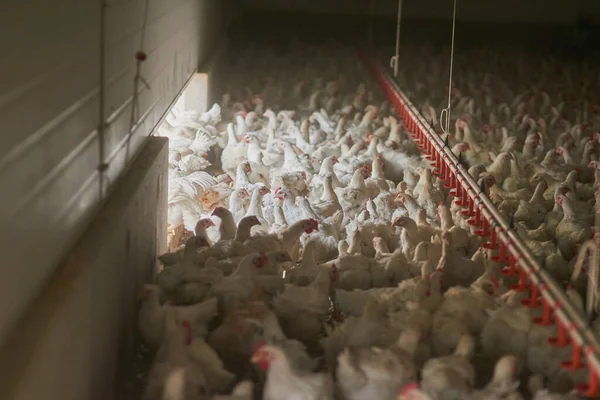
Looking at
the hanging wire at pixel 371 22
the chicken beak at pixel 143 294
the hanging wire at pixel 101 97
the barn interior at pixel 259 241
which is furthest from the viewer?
the hanging wire at pixel 371 22

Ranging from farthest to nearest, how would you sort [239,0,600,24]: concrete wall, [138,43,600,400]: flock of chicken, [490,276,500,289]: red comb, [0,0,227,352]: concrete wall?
[239,0,600,24]: concrete wall, [490,276,500,289]: red comb, [138,43,600,400]: flock of chicken, [0,0,227,352]: concrete wall

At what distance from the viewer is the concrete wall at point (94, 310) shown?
2.29 m

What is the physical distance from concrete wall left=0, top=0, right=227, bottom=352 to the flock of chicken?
590mm

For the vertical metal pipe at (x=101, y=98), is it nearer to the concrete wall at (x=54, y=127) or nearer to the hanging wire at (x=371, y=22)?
the concrete wall at (x=54, y=127)

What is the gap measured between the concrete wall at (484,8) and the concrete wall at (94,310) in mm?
11273

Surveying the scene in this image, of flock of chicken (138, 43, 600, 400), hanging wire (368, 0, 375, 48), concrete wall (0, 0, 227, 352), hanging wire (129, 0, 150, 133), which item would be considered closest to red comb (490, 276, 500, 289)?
flock of chicken (138, 43, 600, 400)

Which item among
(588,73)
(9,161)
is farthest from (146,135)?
(588,73)

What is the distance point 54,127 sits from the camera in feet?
9.09

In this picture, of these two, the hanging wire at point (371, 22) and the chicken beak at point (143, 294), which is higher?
the hanging wire at point (371, 22)

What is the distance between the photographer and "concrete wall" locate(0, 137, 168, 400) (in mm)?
2289

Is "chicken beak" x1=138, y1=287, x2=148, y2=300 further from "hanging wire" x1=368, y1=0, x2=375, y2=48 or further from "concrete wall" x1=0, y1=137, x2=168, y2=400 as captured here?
"hanging wire" x1=368, y1=0, x2=375, y2=48

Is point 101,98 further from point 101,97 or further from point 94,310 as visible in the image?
point 94,310

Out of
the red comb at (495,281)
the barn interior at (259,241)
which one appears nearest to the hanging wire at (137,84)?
the barn interior at (259,241)

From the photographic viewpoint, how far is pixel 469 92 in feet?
34.2
